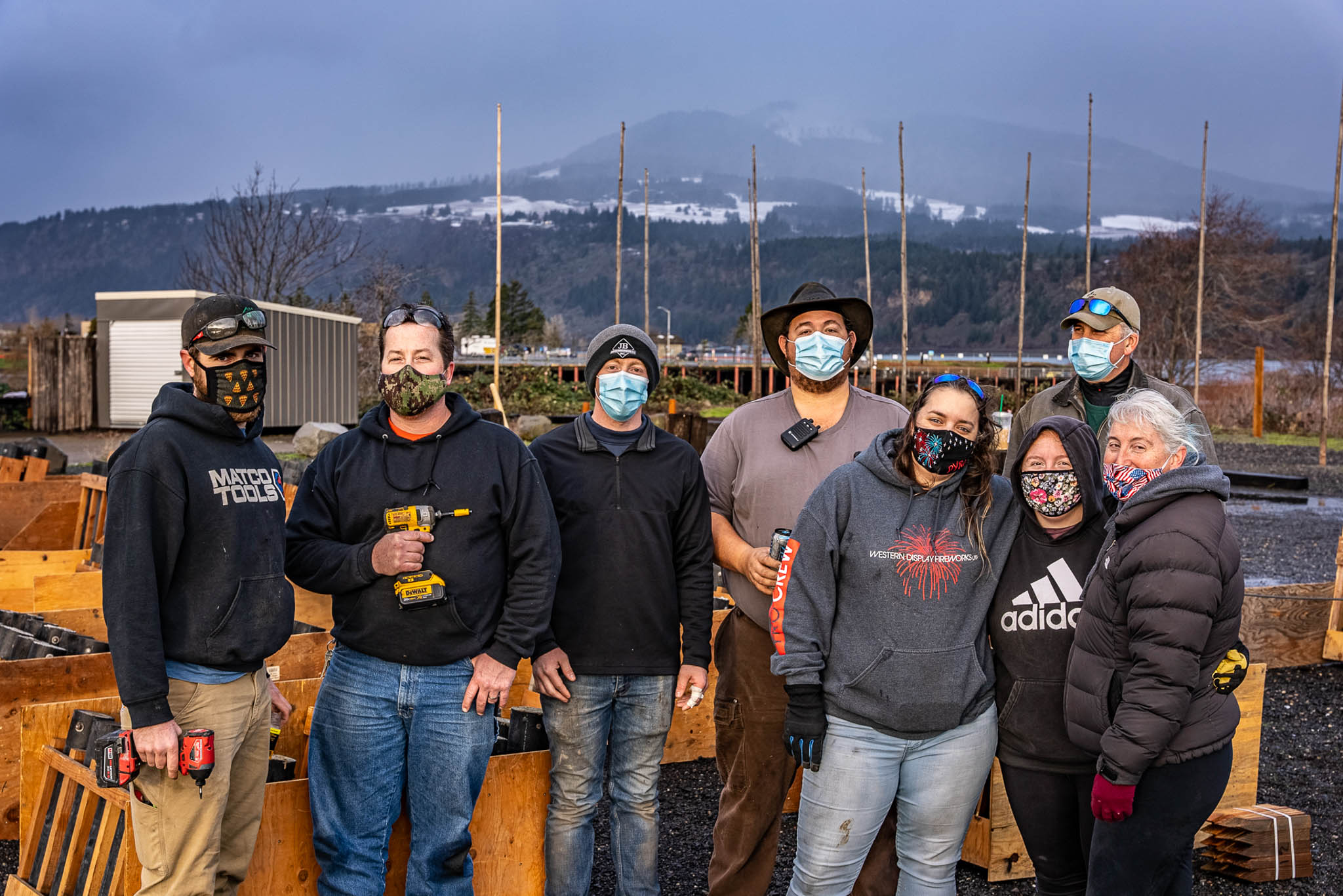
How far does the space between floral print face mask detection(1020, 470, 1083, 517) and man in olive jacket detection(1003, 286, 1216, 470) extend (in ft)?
3.61

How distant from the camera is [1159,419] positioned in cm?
315

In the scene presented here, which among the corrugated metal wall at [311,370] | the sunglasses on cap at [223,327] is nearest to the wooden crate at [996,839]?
the sunglasses on cap at [223,327]

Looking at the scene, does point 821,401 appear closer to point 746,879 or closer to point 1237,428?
point 746,879

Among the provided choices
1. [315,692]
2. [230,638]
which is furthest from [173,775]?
[315,692]

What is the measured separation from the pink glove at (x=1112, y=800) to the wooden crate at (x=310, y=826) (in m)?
1.79

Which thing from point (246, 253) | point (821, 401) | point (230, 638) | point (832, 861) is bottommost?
point (832, 861)

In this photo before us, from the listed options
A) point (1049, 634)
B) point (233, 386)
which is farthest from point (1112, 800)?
point (233, 386)

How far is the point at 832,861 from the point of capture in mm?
3207

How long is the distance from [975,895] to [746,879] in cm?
128

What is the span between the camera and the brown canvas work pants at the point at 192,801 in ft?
9.86

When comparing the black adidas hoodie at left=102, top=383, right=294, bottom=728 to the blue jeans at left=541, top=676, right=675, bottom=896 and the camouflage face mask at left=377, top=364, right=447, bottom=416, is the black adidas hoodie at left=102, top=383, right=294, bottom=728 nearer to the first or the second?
the camouflage face mask at left=377, top=364, right=447, bottom=416

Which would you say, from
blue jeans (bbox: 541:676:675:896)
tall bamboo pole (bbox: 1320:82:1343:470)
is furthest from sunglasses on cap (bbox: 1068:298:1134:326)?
tall bamboo pole (bbox: 1320:82:1343:470)

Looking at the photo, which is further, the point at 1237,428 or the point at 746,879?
the point at 1237,428

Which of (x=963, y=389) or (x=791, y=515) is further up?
(x=963, y=389)
